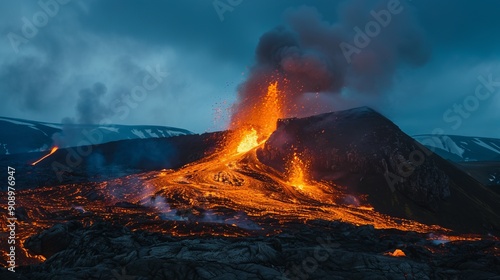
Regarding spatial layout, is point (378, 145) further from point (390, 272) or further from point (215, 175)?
point (390, 272)

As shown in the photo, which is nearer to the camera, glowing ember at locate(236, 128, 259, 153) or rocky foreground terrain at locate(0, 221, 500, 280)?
rocky foreground terrain at locate(0, 221, 500, 280)

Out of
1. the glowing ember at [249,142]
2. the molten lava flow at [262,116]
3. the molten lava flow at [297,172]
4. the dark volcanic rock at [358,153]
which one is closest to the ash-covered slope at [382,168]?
the dark volcanic rock at [358,153]

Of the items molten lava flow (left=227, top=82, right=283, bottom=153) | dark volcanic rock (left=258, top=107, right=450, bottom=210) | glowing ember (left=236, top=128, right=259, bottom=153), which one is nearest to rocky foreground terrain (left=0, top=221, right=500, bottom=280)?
dark volcanic rock (left=258, top=107, right=450, bottom=210)

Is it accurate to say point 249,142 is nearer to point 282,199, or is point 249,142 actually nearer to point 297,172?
point 297,172

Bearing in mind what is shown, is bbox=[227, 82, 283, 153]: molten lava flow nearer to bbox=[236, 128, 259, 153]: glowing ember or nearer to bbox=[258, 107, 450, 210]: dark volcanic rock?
bbox=[236, 128, 259, 153]: glowing ember

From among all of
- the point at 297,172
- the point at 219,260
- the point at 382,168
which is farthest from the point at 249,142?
the point at 219,260

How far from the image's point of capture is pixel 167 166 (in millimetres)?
71188

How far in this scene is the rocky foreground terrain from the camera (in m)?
12.8

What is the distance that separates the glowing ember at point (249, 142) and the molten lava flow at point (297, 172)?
1096 cm

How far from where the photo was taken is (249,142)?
2753 inches

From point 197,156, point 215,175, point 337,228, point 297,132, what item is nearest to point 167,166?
point 197,156

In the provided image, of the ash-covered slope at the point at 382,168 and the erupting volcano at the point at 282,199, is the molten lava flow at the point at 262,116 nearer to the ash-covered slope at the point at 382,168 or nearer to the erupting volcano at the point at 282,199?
the erupting volcano at the point at 282,199

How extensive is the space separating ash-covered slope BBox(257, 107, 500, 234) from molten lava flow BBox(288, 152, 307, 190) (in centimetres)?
100

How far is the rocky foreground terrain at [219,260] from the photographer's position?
1276cm
